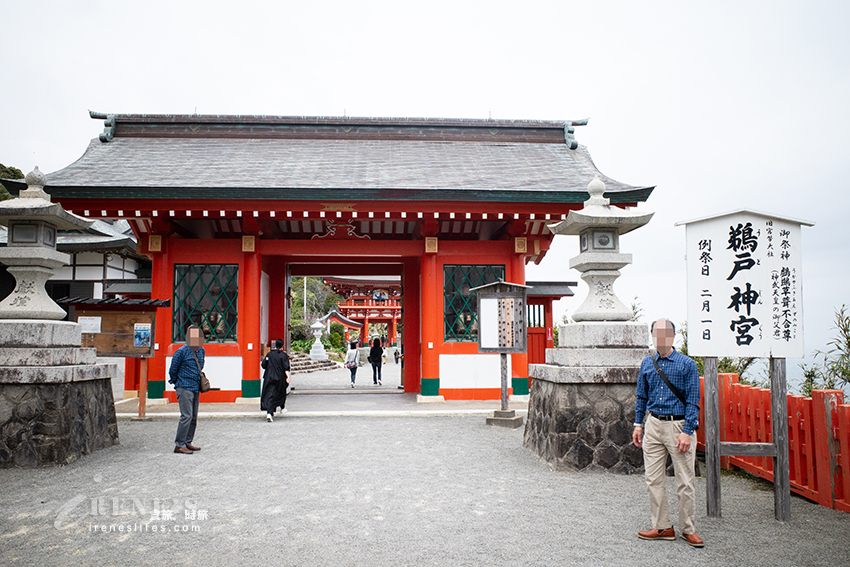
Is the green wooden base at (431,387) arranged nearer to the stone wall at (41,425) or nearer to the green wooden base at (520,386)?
the green wooden base at (520,386)

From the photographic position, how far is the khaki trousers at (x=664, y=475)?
373 cm

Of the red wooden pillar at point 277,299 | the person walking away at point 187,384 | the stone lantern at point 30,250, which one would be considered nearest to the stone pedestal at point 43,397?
the stone lantern at point 30,250

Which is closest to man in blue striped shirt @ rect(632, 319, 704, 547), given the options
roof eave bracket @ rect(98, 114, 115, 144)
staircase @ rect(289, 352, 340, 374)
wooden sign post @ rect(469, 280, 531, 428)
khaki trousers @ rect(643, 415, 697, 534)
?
khaki trousers @ rect(643, 415, 697, 534)

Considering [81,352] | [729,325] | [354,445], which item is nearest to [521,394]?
[354,445]

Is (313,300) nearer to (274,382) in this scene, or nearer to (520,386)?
(520,386)

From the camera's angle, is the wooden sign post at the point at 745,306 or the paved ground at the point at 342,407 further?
the paved ground at the point at 342,407

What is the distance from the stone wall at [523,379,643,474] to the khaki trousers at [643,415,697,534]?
1738mm

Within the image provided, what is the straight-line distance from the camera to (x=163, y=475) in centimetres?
541

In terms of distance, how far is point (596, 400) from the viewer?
5711 millimetres

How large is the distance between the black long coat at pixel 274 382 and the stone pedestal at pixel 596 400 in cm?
462

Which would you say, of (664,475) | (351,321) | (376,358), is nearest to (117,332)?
(664,475)

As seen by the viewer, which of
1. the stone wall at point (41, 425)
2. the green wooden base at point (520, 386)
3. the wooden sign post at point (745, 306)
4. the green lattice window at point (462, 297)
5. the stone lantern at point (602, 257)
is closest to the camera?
the wooden sign post at point (745, 306)

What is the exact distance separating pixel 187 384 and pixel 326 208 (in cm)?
472

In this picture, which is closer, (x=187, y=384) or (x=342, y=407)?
(x=187, y=384)
